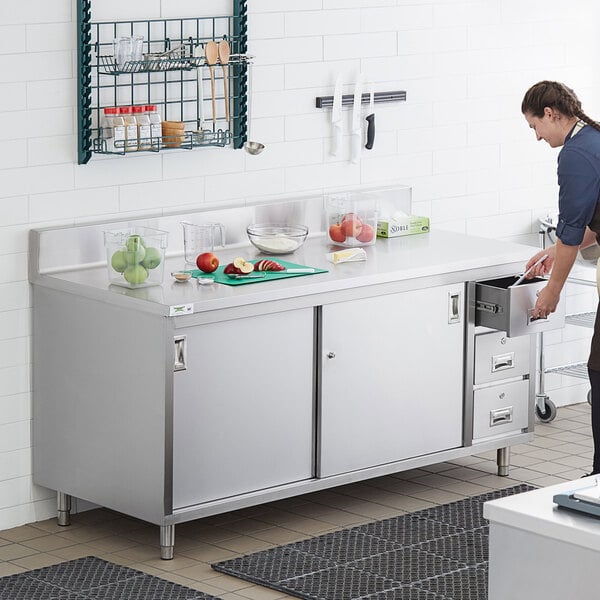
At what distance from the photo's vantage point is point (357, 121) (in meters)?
5.72

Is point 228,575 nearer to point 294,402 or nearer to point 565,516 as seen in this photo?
point 294,402

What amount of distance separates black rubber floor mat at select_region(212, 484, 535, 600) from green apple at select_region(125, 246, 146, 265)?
1.05 m

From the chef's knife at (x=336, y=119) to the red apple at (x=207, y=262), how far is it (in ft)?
3.38

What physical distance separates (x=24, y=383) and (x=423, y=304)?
4.86ft

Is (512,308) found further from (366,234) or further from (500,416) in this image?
(366,234)

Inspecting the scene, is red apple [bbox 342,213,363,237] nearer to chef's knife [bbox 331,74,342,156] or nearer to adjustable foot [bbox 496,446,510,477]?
chef's knife [bbox 331,74,342,156]

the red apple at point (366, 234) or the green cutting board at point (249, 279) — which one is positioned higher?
the red apple at point (366, 234)

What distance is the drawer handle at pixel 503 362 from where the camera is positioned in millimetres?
5434

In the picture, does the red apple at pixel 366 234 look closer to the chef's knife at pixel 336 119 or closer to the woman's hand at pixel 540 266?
the chef's knife at pixel 336 119

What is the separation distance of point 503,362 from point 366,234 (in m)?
0.74

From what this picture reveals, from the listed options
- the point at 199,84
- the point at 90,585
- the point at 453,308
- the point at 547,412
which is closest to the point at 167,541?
the point at 90,585

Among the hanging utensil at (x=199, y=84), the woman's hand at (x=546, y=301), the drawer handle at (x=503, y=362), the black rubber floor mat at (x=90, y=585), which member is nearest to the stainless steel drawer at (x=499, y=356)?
the drawer handle at (x=503, y=362)

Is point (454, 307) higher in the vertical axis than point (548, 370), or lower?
higher

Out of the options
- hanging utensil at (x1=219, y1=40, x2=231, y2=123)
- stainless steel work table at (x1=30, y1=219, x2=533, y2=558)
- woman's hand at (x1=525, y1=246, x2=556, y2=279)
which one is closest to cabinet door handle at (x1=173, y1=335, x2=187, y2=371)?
stainless steel work table at (x1=30, y1=219, x2=533, y2=558)
